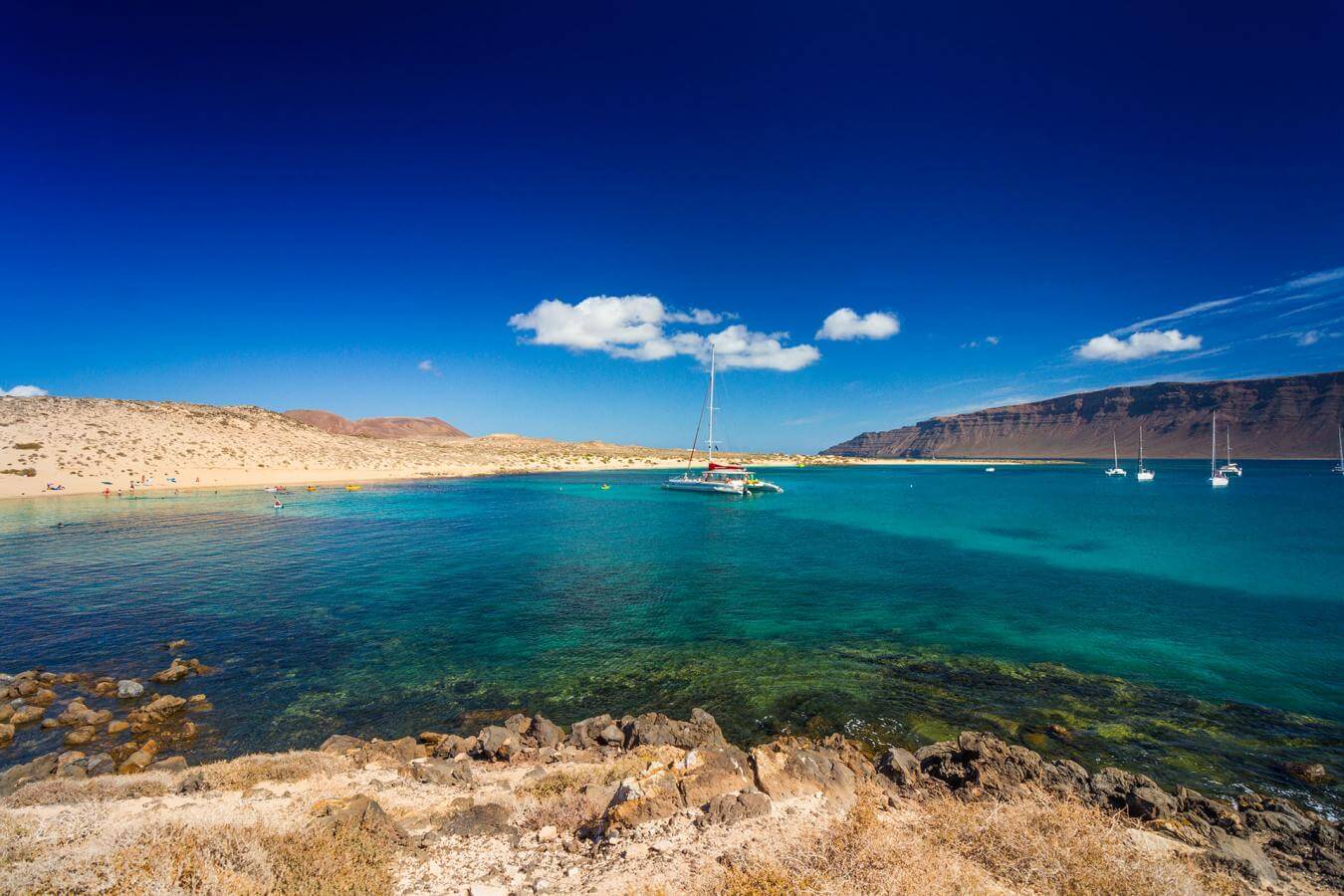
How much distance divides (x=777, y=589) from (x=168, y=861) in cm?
2103

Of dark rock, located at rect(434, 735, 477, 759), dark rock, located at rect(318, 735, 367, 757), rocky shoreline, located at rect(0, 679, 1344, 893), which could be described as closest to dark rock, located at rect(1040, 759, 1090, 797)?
rocky shoreline, located at rect(0, 679, 1344, 893)

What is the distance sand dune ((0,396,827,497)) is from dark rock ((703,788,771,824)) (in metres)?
70.1

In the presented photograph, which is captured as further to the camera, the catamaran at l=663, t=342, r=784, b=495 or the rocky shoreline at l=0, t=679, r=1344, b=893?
the catamaran at l=663, t=342, r=784, b=495

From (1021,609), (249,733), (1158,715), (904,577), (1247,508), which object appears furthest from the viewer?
(1247,508)

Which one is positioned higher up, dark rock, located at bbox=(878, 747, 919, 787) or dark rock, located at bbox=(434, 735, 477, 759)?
dark rock, located at bbox=(878, 747, 919, 787)

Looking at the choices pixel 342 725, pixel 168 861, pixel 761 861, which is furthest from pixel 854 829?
pixel 342 725

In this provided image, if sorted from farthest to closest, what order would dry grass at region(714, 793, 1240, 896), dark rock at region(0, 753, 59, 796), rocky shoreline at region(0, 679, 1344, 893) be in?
A: dark rock at region(0, 753, 59, 796) < rocky shoreline at region(0, 679, 1344, 893) < dry grass at region(714, 793, 1240, 896)

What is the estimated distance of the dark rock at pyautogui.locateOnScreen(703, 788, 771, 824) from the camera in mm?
7523

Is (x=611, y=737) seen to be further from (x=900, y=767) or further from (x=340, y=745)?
(x=900, y=767)

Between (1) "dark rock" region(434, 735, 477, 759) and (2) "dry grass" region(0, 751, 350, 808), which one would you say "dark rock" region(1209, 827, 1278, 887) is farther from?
(2) "dry grass" region(0, 751, 350, 808)

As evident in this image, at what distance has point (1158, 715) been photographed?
1310 cm

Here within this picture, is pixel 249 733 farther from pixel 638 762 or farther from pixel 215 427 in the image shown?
pixel 215 427

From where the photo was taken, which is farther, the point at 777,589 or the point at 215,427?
the point at 215,427

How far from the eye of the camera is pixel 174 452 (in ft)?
225
